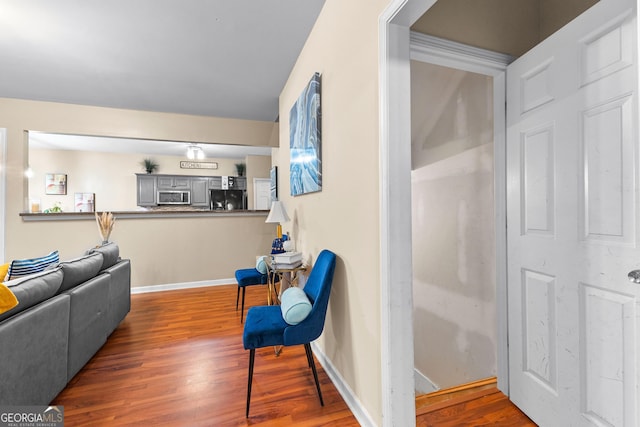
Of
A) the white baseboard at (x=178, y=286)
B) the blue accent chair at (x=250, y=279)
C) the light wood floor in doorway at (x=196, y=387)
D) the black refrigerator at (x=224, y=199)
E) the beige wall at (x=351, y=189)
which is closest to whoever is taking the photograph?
the beige wall at (x=351, y=189)

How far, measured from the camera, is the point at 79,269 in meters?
1.93

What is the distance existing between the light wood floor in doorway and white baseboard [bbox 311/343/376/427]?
0.11 ft

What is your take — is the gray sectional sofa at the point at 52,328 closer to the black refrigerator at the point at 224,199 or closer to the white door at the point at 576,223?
the white door at the point at 576,223

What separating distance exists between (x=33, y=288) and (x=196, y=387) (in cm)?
108

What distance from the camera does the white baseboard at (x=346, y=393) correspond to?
1448 millimetres

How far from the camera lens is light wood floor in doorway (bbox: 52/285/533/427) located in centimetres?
154

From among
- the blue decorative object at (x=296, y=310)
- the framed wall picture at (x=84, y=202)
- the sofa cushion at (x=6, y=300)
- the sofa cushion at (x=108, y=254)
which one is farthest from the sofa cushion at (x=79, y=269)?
the framed wall picture at (x=84, y=202)

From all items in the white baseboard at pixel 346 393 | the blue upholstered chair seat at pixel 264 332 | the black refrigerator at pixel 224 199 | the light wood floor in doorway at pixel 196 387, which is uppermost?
the black refrigerator at pixel 224 199

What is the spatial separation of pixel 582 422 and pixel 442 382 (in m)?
0.93

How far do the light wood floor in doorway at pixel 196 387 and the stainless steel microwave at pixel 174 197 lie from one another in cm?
420

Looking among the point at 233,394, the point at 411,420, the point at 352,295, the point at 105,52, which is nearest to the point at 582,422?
the point at 411,420

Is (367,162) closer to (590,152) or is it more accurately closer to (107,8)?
(590,152)

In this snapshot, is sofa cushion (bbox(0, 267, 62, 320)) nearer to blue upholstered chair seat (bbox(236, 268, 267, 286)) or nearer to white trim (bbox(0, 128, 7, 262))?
blue upholstered chair seat (bbox(236, 268, 267, 286))

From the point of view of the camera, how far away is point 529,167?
4.81 ft
